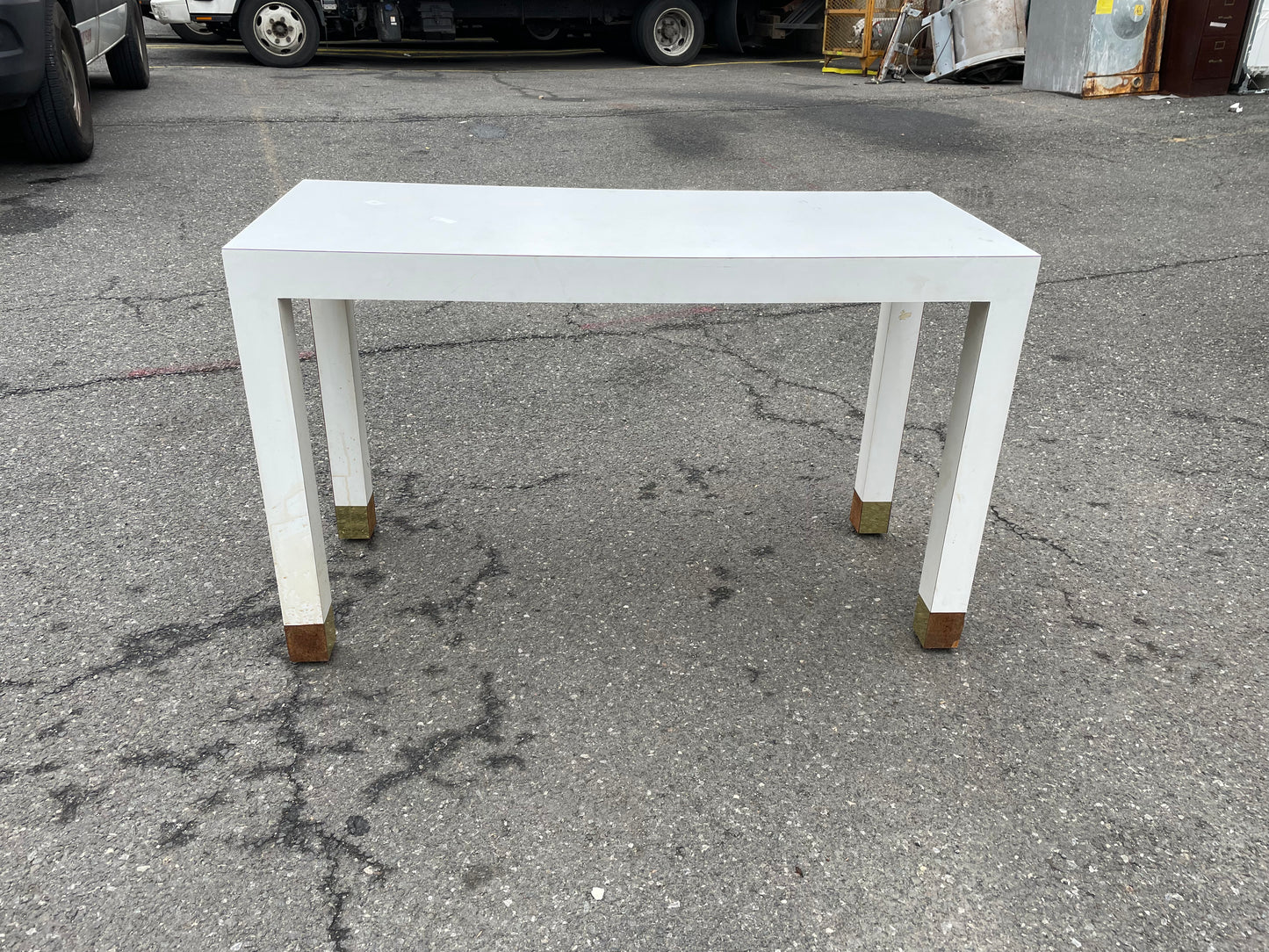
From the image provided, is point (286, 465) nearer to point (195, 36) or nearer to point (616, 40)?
point (616, 40)

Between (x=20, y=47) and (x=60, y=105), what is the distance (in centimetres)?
65

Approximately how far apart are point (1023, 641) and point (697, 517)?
34.4 inches

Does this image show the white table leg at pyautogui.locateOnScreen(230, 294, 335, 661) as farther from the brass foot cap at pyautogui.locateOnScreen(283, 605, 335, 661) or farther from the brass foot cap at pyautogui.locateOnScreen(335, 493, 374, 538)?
the brass foot cap at pyautogui.locateOnScreen(335, 493, 374, 538)

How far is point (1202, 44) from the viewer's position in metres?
8.10

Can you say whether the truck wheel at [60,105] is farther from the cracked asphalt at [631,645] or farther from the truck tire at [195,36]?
the truck tire at [195,36]

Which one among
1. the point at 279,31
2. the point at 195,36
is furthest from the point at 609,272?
the point at 195,36

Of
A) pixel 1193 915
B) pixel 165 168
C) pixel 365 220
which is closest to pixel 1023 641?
pixel 1193 915

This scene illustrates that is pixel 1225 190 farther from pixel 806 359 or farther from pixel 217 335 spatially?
pixel 217 335

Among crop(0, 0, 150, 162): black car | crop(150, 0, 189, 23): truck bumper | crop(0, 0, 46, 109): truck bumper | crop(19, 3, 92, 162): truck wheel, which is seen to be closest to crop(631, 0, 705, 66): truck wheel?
crop(150, 0, 189, 23): truck bumper

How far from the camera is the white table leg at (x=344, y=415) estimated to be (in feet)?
7.38

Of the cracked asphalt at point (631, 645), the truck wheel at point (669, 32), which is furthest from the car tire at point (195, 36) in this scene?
the cracked asphalt at point (631, 645)

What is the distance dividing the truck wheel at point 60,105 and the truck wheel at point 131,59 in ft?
7.28

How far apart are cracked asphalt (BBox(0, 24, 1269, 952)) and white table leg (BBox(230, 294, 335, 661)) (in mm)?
121

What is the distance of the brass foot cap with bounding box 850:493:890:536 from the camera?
2.51 m
